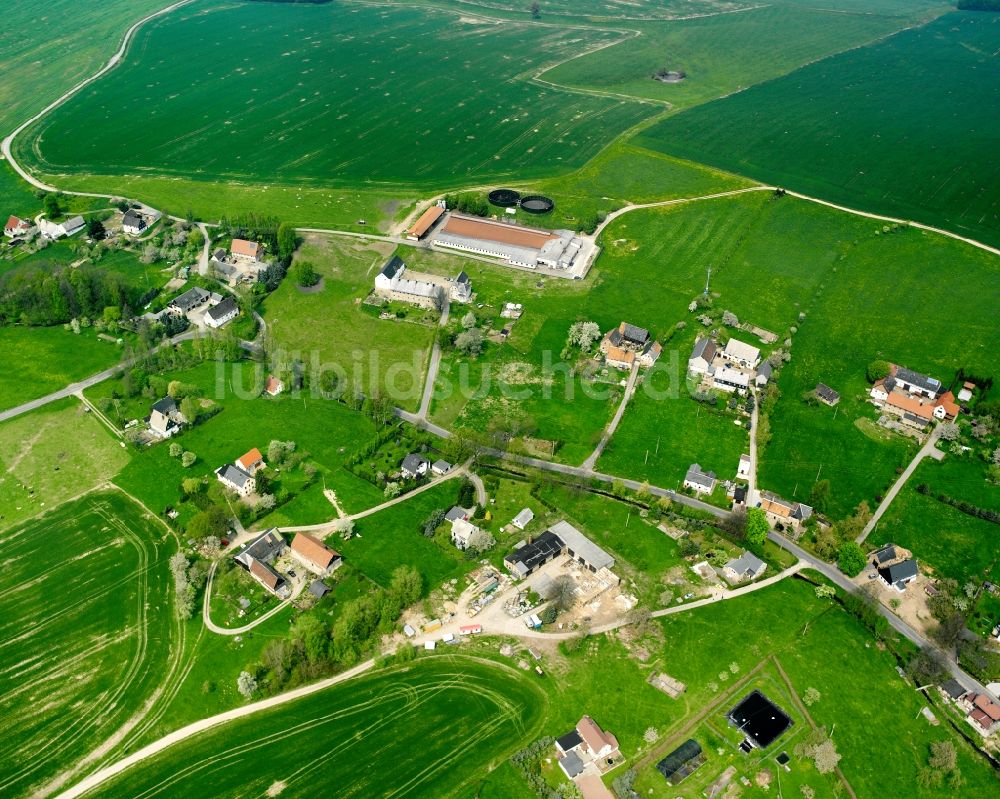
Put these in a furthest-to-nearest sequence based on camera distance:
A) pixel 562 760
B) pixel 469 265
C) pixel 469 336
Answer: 1. pixel 469 265
2. pixel 469 336
3. pixel 562 760

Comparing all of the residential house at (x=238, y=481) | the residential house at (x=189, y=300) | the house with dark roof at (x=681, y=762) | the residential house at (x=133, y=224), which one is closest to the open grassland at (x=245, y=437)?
the residential house at (x=238, y=481)

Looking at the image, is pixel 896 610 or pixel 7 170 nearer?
pixel 896 610

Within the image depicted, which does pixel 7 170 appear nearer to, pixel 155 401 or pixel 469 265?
pixel 155 401

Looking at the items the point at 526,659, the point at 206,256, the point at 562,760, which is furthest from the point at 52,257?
the point at 562,760

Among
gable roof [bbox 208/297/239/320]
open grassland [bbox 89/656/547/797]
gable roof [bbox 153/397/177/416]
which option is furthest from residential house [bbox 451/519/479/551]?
gable roof [bbox 208/297/239/320]

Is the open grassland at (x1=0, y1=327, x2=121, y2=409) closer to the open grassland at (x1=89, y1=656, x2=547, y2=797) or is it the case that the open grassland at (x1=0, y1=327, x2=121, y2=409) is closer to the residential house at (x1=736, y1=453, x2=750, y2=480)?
the open grassland at (x1=89, y1=656, x2=547, y2=797)
